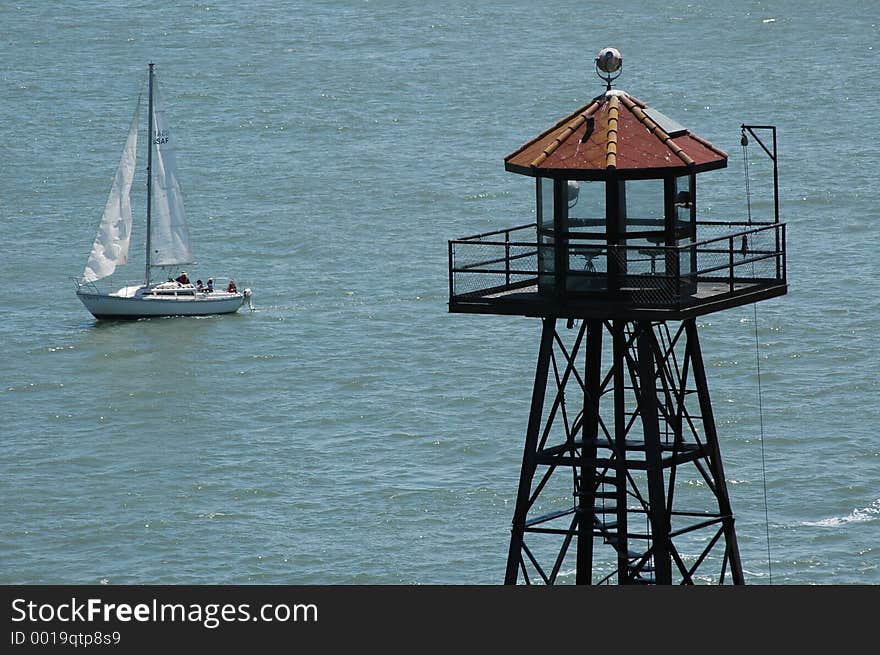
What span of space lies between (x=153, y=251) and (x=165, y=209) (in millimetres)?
2195

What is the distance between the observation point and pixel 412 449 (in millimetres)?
69688

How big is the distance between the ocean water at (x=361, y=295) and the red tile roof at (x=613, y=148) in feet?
92.0

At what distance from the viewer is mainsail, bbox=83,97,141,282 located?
325ft

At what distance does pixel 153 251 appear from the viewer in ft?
336

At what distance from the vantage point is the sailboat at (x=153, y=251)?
97.2 metres

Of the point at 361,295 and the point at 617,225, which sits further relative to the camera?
the point at 361,295

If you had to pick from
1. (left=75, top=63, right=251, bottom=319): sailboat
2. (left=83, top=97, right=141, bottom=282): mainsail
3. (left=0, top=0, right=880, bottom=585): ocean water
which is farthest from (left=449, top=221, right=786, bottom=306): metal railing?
(left=83, top=97, right=141, bottom=282): mainsail

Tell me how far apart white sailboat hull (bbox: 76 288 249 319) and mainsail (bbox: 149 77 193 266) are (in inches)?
148

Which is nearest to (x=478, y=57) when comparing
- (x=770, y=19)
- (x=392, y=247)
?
(x=770, y=19)

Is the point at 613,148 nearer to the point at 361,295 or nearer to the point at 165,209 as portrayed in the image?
the point at 361,295

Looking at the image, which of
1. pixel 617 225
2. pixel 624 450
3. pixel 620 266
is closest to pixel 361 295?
pixel 624 450

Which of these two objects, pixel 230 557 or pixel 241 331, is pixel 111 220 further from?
pixel 230 557

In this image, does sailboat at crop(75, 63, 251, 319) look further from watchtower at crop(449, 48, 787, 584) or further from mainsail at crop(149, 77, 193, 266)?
watchtower at crop(449, 48, 787, 584)
